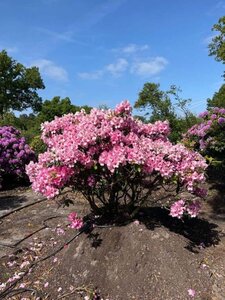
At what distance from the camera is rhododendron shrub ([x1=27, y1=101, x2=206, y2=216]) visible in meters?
4.35

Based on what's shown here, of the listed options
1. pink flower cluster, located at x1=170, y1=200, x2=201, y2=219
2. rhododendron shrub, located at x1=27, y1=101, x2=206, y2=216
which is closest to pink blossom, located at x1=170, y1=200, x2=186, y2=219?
pink flower cluster, located at x1=170, y1=200, x2=201, y2=219

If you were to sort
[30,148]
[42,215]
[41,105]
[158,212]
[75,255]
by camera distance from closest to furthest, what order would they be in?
[75,255] → [158,212] → [42,215] → [30,148] → [41,105]

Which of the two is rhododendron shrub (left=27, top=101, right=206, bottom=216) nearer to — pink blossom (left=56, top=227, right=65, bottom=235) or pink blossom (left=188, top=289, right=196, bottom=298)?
pink blossom (left=188, top=289, right=196, bottom=298)

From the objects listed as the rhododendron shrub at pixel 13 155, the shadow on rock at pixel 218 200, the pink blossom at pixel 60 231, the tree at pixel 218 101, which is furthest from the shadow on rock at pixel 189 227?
the tree at pixel 218 101

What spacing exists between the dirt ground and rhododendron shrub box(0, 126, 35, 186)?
4.87 meters

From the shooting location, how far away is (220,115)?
795cm

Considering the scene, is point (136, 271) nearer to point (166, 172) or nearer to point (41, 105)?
point (166, 172)

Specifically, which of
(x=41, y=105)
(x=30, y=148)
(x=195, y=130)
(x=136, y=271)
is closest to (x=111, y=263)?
(x=136, y=271)

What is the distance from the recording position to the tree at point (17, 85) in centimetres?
3722

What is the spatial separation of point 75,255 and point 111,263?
1.90 ft

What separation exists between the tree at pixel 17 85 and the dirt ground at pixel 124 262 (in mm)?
32630

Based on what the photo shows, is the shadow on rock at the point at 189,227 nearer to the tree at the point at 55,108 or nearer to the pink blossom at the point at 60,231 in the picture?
the pink blossom at the point at 60,231

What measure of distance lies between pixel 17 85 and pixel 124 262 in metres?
35.7

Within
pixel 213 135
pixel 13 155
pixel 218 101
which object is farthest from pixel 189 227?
pixel 218 101
